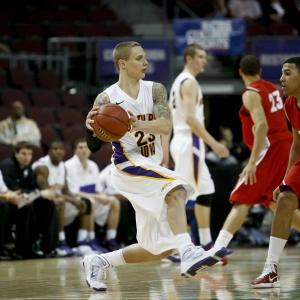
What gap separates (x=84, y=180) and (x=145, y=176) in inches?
207

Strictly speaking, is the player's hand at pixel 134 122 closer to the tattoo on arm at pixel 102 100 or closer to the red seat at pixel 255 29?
the tattoo on arm at pixel 102 100

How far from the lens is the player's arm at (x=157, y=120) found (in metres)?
4.99

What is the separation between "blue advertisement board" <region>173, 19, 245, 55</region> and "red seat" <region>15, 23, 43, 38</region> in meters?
2.90

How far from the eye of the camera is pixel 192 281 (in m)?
5.86

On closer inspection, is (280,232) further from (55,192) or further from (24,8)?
(24,8)

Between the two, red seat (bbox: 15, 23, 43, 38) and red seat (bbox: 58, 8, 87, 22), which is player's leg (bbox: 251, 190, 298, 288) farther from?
red seat (bbox: 58, 8, 87, 22)

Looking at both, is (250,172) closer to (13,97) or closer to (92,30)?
(13,97)

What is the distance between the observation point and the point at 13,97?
12.2 meters

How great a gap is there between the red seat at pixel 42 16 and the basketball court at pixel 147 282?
8306mm

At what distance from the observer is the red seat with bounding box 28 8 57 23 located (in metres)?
15.5

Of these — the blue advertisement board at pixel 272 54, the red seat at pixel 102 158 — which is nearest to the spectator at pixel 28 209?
the red seat at pixel 102 158

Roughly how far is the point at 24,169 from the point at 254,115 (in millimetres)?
3612

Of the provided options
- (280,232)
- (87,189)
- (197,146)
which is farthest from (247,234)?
(280,232)

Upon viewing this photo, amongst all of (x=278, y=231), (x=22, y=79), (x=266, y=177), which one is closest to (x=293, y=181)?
(x=278, y=231)
